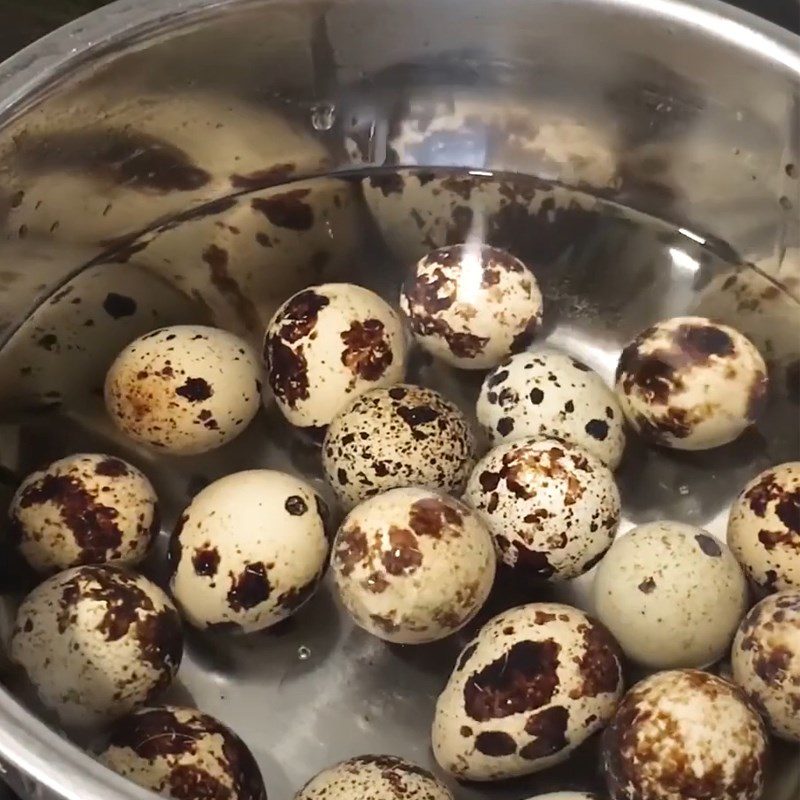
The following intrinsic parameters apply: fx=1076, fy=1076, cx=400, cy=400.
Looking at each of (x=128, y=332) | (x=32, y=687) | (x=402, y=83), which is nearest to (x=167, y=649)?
(x=32, y=687)

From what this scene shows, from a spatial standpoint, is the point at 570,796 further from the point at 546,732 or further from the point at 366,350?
the point at 366,350

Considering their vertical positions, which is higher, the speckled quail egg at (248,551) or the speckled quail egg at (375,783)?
the speckled quail egg at (248,551)

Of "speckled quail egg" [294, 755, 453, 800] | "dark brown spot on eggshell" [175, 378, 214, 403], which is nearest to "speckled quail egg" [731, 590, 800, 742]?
"speckled quail egg" [294, 755, 453, 800]

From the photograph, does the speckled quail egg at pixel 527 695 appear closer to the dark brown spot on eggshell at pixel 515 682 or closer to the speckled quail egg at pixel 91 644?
the dark brown spot on eggshell at pixel 515 682

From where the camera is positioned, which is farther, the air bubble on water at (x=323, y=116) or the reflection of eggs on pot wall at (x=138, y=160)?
the air bubble on water at (x=323, y=116)

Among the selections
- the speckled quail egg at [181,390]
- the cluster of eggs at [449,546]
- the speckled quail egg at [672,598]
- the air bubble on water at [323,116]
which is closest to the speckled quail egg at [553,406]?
the cluster of eggs at [449,546]

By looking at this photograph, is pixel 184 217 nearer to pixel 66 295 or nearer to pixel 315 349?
pixel 66 295

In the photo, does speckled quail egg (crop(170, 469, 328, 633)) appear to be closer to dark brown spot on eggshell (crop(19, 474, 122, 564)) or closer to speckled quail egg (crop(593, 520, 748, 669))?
dark brown spot on eggshell (crop(19, 474, 122, 564))
